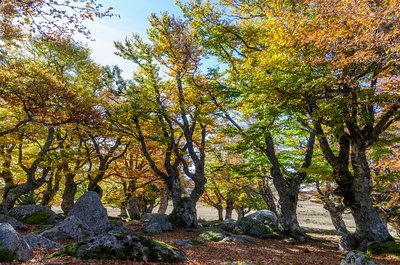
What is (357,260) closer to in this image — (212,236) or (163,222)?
(212,236)

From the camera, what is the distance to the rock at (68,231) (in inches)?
409

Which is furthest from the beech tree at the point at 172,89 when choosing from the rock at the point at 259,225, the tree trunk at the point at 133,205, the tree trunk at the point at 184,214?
the tree trunk at the point at 133,205

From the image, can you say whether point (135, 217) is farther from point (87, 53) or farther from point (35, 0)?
point (35, 0)

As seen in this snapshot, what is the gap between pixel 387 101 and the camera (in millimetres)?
10203

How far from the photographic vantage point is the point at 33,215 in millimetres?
16281

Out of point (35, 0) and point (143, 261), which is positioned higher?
point (35, 0)

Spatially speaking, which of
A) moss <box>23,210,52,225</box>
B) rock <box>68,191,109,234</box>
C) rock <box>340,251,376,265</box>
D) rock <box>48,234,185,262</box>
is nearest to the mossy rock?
rock <box>340,251,376,265</box>

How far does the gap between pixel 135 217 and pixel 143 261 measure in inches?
864

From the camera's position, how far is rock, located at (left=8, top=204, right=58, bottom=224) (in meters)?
15.8

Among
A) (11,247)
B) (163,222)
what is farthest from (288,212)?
(11,247)

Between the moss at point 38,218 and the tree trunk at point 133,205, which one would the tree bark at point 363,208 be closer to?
the moss at point 38,218

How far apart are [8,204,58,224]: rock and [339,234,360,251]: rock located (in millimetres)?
15589

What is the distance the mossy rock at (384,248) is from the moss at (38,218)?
54.3ft

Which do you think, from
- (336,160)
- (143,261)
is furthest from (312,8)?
(143,261)
